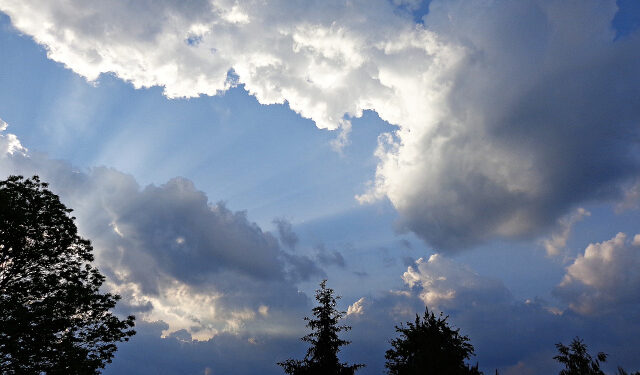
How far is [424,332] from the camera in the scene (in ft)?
114

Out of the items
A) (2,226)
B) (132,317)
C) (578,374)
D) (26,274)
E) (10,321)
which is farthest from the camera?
(132,317)

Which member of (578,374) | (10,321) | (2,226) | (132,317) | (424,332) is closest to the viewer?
(578,374)

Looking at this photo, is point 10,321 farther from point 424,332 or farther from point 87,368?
point 424,332

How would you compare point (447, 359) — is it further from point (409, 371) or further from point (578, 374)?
point (578, 374)

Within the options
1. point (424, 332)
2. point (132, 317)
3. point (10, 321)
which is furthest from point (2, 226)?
point (424, 332)

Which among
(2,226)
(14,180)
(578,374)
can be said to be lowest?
(578,374)

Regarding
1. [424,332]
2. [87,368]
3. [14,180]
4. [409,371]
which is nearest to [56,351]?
[87,368]

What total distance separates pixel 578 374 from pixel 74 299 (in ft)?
91.6

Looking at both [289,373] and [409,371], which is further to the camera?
[289,373]

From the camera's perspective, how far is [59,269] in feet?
79.0

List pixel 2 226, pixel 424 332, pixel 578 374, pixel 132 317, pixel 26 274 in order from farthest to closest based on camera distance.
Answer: pixel 424 332
pixel 132 317
pixel 26 274
pixel 2 226
pixel 578 374

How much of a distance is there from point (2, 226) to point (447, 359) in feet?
96.9

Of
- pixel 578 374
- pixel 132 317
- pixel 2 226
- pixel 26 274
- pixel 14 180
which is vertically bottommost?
pixel 578 374

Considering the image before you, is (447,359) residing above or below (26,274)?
below
